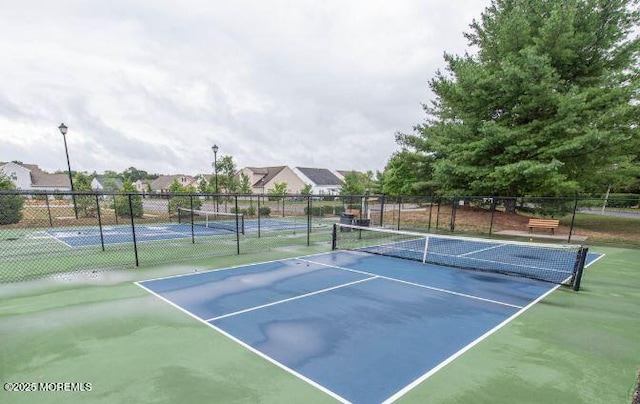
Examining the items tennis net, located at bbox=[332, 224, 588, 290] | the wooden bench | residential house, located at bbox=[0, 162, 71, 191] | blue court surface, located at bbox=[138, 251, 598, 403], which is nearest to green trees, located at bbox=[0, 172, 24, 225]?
blue court surface, located at bbox=[138, 251, 598, 403]

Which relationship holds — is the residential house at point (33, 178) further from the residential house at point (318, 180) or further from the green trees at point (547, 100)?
the green trees at point (547, 100)

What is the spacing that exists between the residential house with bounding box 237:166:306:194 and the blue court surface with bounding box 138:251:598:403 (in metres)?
47.4

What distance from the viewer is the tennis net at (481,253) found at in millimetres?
8836

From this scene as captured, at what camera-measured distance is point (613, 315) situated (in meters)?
6.09

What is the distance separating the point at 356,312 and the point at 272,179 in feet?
169

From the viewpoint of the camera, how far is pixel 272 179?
5634cm

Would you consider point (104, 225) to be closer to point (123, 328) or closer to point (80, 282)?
point (80, 282)

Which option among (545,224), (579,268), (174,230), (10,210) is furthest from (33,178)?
(579,268)

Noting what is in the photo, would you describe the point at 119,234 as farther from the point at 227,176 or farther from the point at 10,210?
the point at 227,176

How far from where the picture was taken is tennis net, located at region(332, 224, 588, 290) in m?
8.84

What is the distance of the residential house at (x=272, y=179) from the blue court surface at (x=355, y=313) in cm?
4743

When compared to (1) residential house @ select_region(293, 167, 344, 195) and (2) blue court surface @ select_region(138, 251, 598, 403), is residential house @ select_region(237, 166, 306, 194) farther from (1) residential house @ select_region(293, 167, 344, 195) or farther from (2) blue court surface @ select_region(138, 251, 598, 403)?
(2) blue court surface @ select_region(138, 251, 598, 403)

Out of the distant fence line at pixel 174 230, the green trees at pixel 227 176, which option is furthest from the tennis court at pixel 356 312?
the green trees at pixel 227 176

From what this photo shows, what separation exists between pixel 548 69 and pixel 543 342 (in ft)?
53.4
